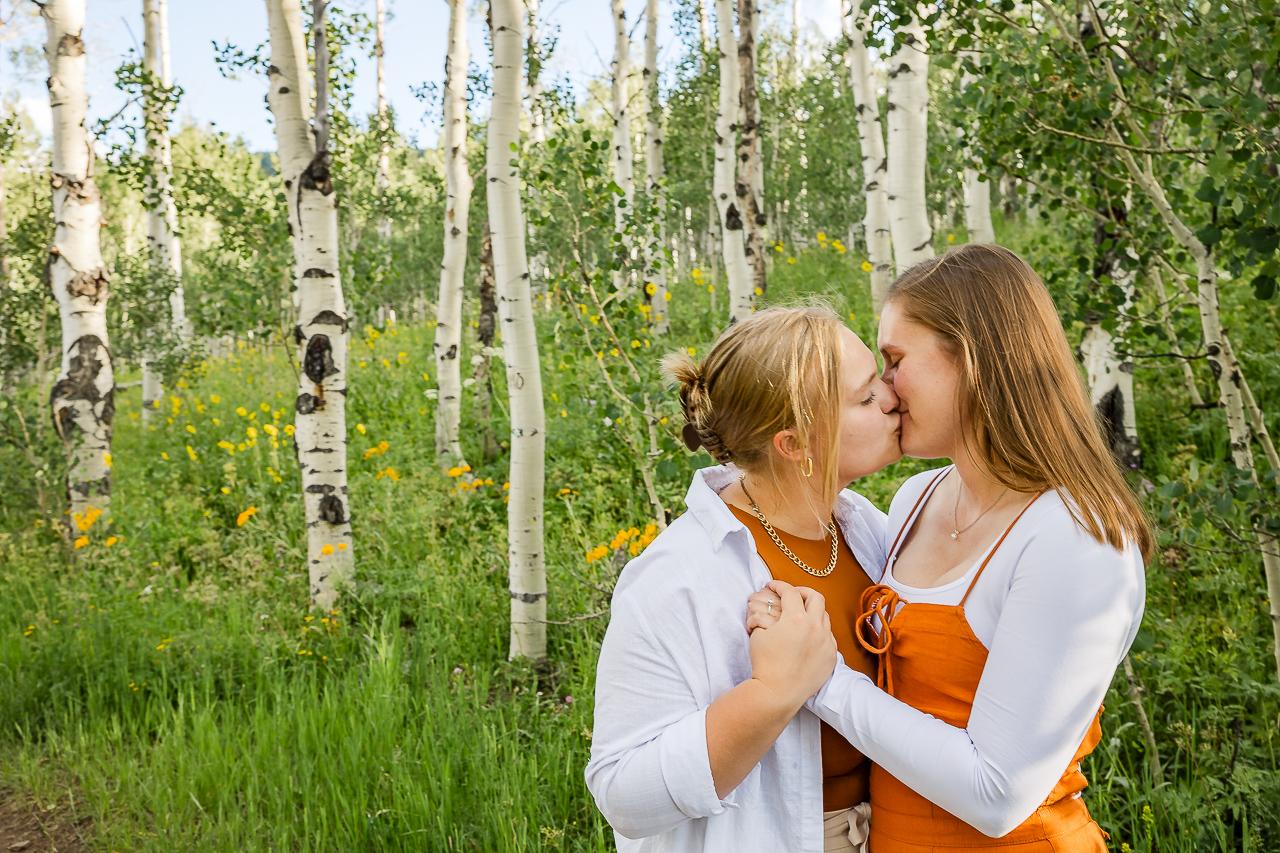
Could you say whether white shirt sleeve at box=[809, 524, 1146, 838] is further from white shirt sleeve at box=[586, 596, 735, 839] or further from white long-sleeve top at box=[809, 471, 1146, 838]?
white shirt sleeve at box=[586, 596, 735, 839]

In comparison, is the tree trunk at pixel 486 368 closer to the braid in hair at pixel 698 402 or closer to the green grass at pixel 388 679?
the green grass at pixel 388 679

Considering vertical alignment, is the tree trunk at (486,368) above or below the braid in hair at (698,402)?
above

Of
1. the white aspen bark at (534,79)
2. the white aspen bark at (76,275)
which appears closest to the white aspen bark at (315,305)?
the white aspen bark at (534,79)

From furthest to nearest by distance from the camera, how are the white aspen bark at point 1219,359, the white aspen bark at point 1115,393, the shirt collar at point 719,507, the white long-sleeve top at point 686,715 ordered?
the white aspen bark at point 1115,393
the white aspen bark at point 1219,359
the shirt collar at point 719,507
the white long-sleeve top at point 686,715

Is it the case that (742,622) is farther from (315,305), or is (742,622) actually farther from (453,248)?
(453,248)

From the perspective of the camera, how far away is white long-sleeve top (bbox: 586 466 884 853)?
1.23 meters

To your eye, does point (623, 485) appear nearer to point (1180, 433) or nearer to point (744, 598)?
point (1180, 433)

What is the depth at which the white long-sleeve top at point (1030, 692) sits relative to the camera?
1093mm

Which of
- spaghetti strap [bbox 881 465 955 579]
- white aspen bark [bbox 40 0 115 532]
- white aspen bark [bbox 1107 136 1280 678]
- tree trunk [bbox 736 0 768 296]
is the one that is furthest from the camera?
tree trunk [bbox 736 0 768 296]

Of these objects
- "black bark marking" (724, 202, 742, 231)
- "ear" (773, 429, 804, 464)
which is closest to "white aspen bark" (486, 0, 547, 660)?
"ear" (773, 429, 804, 464)

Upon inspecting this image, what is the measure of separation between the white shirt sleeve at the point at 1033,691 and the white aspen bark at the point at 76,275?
21.2ft

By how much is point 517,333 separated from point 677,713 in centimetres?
244

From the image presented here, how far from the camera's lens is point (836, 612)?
1448mm

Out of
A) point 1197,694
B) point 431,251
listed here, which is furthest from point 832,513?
point 431,251
